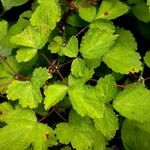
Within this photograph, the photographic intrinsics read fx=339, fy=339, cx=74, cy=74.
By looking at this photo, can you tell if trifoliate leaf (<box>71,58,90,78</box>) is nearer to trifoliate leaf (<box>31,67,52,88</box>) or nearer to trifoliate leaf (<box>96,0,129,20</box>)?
trifoliate leaf (<box>31,67,52,88</box>)

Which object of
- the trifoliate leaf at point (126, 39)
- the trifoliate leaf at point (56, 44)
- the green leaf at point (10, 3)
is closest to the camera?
the trifoliate leaf at point (56, 44)

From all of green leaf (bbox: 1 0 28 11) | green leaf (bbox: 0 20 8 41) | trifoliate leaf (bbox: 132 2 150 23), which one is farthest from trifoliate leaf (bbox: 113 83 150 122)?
green leaf (bbox: 1 0 28 11)

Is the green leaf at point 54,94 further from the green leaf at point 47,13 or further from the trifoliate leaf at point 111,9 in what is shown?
the trifoliate leaf at point 111,9

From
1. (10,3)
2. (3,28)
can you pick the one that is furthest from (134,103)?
(10,3)

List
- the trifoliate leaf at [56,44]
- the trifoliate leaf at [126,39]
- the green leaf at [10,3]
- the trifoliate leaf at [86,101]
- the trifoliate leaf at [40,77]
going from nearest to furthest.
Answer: the trifoliate leaf at [86,101], the trifoliate leaf at [40,77], the trifoliate leaf at [56,44], the trifoliate leaf at [126,39], the green leaf at [10,3]

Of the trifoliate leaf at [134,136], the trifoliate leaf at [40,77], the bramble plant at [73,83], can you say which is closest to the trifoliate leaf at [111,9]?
the bramble plant at [73,83]
